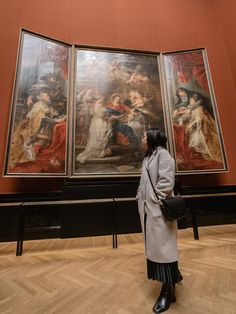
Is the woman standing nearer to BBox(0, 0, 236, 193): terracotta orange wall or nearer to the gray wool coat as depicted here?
the gray wool coat

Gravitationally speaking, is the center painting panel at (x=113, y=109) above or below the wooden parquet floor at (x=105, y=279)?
above

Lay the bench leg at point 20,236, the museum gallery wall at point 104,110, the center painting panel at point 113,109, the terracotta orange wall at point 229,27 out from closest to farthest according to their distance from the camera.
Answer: the bench leg at point 20,236, the museum gallery wall at point 104,110, the center painting panel at point 113,109, the terracotta orange wall at point 229,27

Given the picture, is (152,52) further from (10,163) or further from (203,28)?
(10,163)

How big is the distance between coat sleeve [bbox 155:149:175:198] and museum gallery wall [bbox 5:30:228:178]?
9.74 feet

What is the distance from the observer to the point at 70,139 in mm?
4824

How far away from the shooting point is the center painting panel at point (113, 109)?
4.92m

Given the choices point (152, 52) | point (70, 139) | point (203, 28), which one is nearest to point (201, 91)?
point (152, 52)

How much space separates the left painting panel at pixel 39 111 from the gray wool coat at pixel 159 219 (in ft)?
9.94

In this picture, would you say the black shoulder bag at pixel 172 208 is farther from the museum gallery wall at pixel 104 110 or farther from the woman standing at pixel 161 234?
the museum gallery wall at pixel 104 110

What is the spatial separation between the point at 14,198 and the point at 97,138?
2292mm

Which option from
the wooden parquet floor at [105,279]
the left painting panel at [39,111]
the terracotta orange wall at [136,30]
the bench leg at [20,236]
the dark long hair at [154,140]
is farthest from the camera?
the terracotta orange wall at [136,30]

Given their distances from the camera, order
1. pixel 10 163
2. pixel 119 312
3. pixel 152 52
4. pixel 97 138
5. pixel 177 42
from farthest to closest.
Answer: pixel 177 42 < pixel 152 52 < pixel 97 138 < pixel 10 163 < pixel 119 312

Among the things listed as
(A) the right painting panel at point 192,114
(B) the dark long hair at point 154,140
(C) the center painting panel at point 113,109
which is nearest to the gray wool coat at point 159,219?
(B) the dark long hair at point 154,140

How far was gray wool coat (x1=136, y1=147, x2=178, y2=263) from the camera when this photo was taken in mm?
1849
